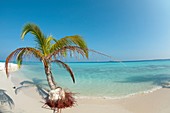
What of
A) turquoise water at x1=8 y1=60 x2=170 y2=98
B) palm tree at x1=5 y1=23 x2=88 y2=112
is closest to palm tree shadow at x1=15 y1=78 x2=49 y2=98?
turquoise water at x1=8 y1=60 x2=170 y2=98

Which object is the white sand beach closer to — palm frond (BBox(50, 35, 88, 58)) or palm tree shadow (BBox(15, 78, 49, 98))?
palm tree shadow (BBox(15, 78, 49, 98))

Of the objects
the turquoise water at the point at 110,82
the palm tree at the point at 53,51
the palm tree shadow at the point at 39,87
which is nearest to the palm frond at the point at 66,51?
the palm tree at the point at 53,51

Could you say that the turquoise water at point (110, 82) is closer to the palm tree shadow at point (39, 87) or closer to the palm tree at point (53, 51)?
the palm tree at point (53, 51)

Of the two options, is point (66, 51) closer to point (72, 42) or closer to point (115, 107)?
point (72, 42)

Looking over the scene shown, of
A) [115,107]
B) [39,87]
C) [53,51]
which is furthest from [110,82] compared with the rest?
[53,51]

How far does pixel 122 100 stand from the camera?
8953 millimetres

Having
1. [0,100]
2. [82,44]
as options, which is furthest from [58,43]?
[0,100]

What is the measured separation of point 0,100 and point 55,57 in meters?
4.13

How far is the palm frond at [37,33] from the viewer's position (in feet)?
13.2

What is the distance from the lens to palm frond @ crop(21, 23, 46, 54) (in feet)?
13.2

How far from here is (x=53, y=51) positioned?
4.09m

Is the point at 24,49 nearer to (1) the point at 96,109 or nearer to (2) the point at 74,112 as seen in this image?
(2) the point at 74,112

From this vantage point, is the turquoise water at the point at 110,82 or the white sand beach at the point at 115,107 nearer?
the white sand beach at the point at 115,107

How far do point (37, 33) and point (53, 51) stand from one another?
61 cm
